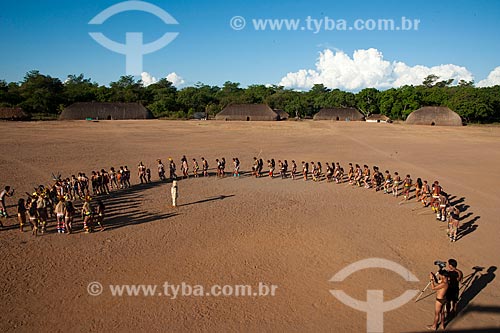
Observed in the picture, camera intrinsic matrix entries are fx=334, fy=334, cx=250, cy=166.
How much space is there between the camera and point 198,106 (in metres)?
74.8

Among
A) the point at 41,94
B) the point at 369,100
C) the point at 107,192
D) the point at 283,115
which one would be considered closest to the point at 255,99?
the point at 283,115

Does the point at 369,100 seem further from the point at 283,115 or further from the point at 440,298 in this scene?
the point at 440,298

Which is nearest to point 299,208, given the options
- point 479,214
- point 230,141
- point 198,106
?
point 479,214

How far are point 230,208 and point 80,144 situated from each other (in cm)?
Answer: 2049

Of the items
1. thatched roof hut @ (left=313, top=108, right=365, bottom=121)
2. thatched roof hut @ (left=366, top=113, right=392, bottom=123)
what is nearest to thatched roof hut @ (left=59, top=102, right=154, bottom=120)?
thatched roof hut @ (left=313, top=108, right=365, bottom=121)

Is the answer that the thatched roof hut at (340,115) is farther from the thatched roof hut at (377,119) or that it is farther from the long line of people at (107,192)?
the long line of people at (107,192)

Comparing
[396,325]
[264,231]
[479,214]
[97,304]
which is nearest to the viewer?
[396,325]

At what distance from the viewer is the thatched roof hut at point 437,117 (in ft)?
172

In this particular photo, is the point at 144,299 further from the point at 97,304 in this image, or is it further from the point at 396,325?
the point at 396,325

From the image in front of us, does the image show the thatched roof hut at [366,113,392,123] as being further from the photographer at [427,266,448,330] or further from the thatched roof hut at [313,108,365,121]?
the photographer at [427,266,448,330]

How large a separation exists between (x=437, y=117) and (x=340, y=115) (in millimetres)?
17033

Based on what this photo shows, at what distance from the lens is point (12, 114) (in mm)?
49500

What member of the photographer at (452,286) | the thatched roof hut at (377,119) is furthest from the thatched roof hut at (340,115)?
the photographer at (452,286)

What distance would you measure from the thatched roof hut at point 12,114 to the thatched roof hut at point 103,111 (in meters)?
5.12
